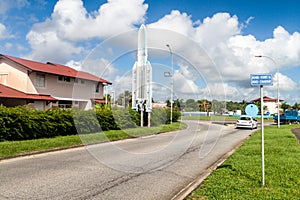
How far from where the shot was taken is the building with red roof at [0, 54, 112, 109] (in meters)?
27.1

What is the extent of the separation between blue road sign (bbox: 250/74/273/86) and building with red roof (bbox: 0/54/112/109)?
21743mm

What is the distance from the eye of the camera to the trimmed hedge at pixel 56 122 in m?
13.9

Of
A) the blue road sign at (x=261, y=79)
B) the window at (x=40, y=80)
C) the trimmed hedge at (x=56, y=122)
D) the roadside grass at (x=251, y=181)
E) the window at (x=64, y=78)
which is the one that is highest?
the window at (x=64, y=78)

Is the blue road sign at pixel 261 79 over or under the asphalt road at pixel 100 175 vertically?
over

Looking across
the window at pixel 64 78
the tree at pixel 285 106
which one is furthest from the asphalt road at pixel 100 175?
the tree at pixel 285 106

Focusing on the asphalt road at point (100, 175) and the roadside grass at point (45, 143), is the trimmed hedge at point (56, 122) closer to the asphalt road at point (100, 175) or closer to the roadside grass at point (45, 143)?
the roadside grass at point (45, 143)

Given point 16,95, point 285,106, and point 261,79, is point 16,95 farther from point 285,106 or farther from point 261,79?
point 285,106

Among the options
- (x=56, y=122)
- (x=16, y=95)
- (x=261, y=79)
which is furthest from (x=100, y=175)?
(x=16, y=95)

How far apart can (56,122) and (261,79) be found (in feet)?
41.1

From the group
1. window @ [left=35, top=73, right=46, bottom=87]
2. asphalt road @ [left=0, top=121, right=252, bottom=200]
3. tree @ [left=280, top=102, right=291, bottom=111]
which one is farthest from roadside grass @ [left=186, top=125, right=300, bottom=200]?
tree @ [left=280, top=102, right=291, bottom=111]

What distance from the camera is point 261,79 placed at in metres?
7.11

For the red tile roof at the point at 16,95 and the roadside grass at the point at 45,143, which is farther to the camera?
the red tile roof at the point at 16,95

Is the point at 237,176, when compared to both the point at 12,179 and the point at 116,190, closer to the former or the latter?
the point at 116,190

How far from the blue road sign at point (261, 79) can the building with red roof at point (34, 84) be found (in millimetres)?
21743
